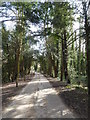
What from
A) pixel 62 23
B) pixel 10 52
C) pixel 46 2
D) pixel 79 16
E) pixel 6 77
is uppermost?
pixel 46 2

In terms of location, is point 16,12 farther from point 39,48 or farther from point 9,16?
point 39,48

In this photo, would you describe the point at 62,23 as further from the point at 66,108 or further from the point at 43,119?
the point at 43,119

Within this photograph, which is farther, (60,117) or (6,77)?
(6,77)

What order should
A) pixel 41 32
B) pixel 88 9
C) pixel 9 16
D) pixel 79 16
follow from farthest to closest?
pixel 9 16
pixel 41 32
pixel 79 16
pixel 88 9

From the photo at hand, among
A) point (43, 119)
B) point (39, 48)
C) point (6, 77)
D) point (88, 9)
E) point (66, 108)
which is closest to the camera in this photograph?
point (43, 119)

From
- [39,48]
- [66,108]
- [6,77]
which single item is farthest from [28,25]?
[39,48]

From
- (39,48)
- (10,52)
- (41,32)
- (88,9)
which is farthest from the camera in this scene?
(39,48)

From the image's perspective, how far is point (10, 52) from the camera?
20.3m

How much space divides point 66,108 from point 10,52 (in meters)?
15.5

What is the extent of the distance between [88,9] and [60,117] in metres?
6.93

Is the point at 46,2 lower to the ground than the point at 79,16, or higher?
higher

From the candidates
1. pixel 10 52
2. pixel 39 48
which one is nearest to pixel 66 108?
pixel 10 52

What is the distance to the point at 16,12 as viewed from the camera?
1273cm

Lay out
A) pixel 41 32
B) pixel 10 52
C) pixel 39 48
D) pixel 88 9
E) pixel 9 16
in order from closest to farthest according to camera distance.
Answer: pixel 88 9 < pixel 41 32 < pixel 9 16 < pixel 10 52 < pixel 39 48
